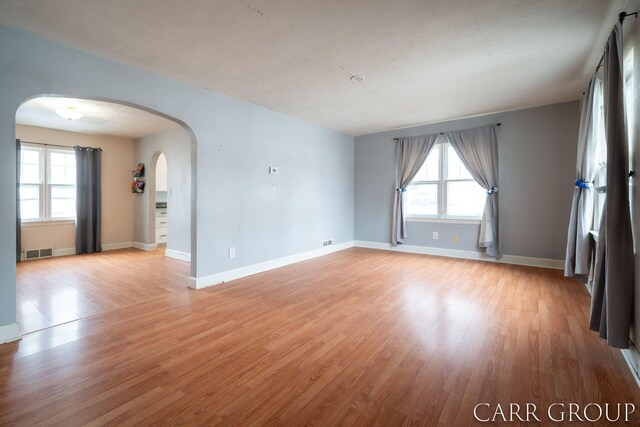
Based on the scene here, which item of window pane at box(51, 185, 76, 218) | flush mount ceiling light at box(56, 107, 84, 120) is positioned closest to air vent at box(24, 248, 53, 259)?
window pane at box(51, 185, 76, 218)

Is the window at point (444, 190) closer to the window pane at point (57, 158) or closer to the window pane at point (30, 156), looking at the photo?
the window pane at point (57, 158)

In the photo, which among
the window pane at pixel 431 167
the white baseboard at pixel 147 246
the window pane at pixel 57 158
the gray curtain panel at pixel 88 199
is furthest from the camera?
the white baseboard at pixel 147 246

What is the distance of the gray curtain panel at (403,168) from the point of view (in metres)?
5.61

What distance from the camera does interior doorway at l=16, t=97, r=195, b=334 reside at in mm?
3498

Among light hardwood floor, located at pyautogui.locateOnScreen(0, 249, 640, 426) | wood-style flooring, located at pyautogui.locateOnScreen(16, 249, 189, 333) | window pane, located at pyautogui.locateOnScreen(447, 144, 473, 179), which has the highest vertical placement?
window pane, located at pyautogui.locateOnScreen(447, 144, 473, 179)

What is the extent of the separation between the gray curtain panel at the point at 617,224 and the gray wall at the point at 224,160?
3.88 meters

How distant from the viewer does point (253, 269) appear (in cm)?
432

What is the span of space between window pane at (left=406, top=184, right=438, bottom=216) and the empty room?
74 millimetres

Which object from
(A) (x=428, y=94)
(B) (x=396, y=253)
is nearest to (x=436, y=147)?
(A) (x=428, y=94)

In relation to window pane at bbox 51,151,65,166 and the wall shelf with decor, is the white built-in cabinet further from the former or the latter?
window pane at bbox 51,151,65,166

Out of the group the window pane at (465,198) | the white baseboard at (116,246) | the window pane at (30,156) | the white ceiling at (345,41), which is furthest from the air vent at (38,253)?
the window pane at (465,198)

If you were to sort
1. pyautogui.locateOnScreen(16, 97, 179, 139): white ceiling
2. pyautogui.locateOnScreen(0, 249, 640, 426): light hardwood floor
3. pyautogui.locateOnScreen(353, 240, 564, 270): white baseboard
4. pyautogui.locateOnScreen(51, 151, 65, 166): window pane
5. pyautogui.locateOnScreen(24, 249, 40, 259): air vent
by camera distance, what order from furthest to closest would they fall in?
pyautogui.locateOnScreen(51, 151, 65, 166): window pane < pyautogui.locateOnScreen(24, 249, 40, 259): air vent < pyautogui.locateOnScreen(353, 240, 564, 270): white baseboard < pyautogui.locateOnScreen(16, 97, 179, 139): white ceiling < pyautogui.locateOnScreen(0, 249, 640, 426): light hardwood floor

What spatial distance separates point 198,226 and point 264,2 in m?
2.60

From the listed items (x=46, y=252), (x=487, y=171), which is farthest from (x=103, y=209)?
(x=487, y=171)
